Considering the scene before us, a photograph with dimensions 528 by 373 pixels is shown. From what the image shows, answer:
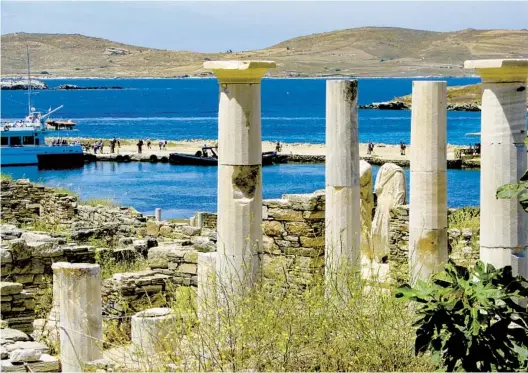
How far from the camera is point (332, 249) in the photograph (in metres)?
14.9

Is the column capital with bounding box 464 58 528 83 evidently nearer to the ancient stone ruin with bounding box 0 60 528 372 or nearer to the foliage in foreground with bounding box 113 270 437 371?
the ancient stone ruin with bounding box 0 60 528 372

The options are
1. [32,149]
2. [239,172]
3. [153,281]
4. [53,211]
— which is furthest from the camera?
[32,149]

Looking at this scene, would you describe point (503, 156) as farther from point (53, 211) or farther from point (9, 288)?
point (53, 211)

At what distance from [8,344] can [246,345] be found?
3.19 metres

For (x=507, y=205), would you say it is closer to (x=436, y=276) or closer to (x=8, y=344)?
(x=436, y=276)

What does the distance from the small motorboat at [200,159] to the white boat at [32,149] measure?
654 centimetres

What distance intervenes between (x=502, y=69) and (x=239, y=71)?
2952 mm

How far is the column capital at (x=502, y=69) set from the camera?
43.6 ft

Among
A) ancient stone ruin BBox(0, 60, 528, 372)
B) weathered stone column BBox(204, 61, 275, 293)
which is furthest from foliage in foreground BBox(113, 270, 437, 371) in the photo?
weathered stone column BBox(204, 61, 275, 293)

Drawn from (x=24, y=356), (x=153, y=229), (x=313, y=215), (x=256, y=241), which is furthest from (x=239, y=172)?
(x=153, y=229)

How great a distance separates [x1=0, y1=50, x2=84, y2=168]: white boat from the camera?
77.6 metres

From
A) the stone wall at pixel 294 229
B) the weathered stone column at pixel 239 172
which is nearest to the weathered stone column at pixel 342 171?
the weathered stone column at pixel 239 172

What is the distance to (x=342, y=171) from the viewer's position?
15.3m

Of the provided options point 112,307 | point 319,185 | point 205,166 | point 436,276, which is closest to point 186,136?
point 205,166
